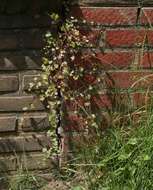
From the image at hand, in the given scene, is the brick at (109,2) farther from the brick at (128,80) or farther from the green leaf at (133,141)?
the green leaf at (133,141)

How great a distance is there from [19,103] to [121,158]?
1.71 ft

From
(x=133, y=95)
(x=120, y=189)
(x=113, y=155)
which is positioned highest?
(x=133, y=95)

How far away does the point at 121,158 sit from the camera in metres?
2.38

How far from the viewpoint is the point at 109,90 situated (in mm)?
2494

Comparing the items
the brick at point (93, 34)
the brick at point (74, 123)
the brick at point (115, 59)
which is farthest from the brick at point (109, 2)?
the brick at point (74, 123)

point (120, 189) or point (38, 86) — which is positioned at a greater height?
point (38, 86)

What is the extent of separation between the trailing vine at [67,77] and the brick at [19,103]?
0.14 feet

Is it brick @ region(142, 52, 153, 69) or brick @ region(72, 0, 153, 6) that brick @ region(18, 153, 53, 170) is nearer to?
brick @ region(142, 52, 153, 69)

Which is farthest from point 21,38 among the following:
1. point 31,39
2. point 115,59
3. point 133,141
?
point 133,141

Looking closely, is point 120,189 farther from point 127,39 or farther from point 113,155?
point 127,39

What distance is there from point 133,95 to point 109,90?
11cm

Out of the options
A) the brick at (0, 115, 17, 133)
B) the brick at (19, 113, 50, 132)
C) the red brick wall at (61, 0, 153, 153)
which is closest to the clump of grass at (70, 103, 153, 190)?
the red brick wall at (61, 0, 153, 153)

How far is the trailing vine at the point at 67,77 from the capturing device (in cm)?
Result: 238

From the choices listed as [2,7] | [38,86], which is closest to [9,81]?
[38,86]
